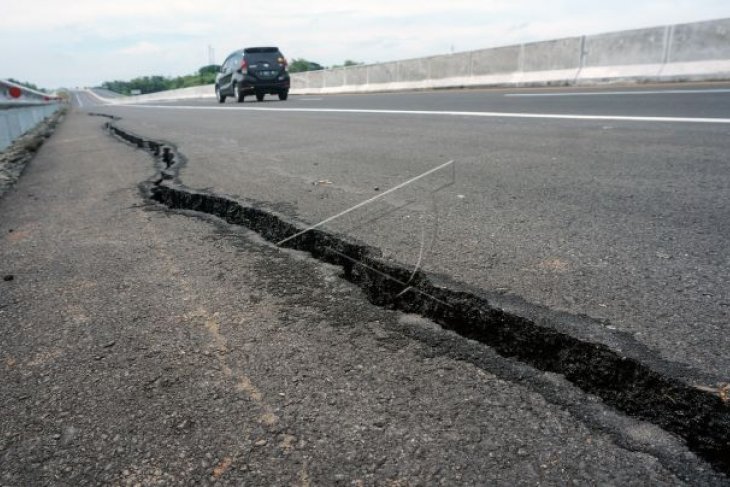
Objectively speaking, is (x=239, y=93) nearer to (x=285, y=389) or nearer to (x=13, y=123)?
(x=13, y=123)

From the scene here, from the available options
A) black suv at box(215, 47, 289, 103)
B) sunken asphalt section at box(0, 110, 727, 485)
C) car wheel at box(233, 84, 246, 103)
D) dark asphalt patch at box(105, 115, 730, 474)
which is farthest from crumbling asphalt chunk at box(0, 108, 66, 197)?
car wheel at box(233, 84, 246, 103)

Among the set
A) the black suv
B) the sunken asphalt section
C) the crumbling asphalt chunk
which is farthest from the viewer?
the black suv

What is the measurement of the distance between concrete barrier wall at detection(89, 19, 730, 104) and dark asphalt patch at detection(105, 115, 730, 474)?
1282cm

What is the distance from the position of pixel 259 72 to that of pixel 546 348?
18.6 meters

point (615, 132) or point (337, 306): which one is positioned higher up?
point (615, 132)

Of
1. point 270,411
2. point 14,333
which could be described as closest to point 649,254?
point 270,411

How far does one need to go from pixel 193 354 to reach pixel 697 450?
1.38m

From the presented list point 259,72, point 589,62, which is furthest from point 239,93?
point 589,62

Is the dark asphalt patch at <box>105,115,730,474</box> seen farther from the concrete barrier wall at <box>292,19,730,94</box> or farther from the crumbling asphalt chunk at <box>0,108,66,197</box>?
the concrete barrier wall at <box>292,19,730,94</box>

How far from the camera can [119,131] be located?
9.66m

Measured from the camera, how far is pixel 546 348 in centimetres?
166

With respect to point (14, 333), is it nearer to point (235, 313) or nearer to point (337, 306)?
point (235, 313)

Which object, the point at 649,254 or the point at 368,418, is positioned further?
the point at 649,254

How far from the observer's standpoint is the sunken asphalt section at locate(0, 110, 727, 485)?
122 cm
